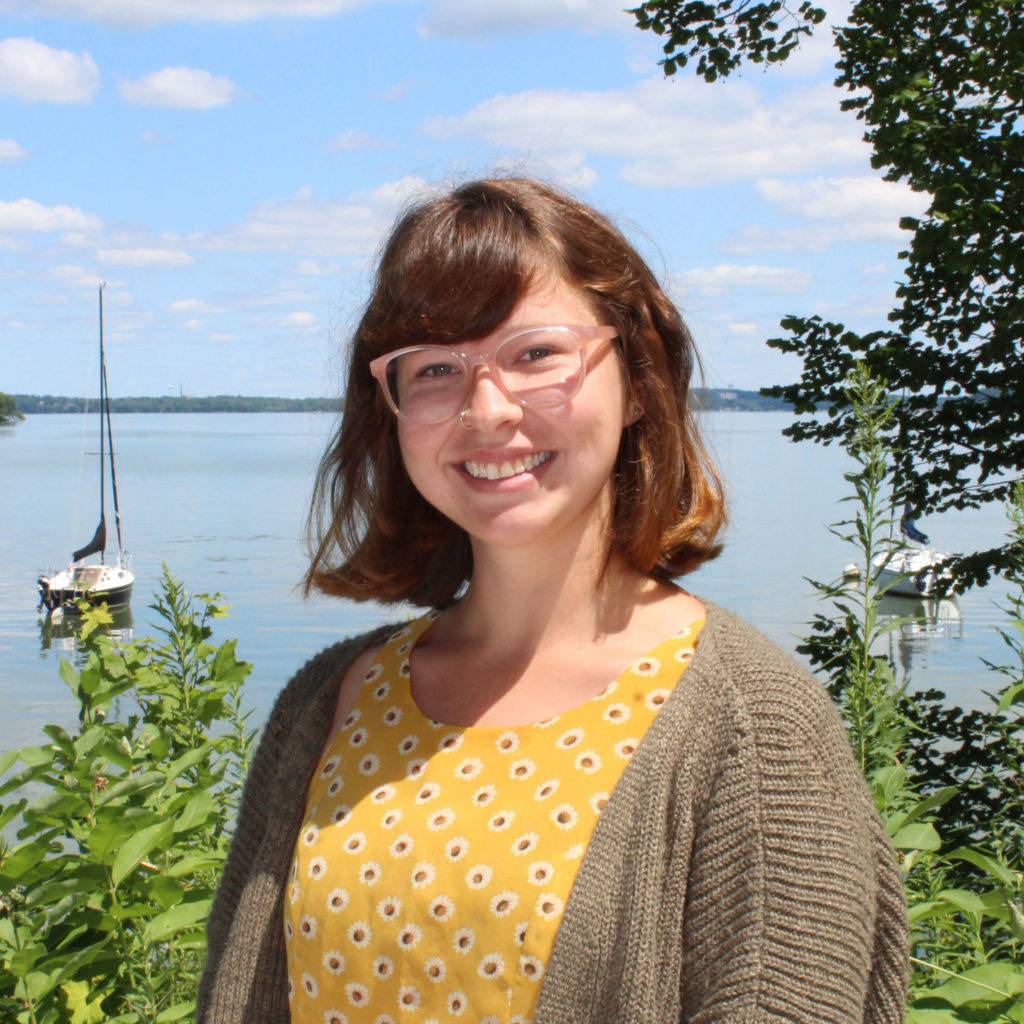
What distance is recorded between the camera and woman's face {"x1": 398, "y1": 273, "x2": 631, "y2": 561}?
1.63 m

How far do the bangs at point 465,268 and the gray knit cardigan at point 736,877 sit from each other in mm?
551

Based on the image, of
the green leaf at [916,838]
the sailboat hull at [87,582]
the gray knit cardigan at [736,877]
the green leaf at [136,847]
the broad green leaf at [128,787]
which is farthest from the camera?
the sailboat hull at [87,582]

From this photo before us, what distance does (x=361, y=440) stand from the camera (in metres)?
2.03

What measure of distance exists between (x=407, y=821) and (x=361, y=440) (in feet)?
2.27

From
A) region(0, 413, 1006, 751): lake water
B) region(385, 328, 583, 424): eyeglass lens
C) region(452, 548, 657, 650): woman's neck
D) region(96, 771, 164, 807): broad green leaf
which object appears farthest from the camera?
region(0, 413, 1006, 751): lake water

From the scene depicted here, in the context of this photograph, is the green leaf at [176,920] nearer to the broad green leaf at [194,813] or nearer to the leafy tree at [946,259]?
the broad green leaf at [194,813]

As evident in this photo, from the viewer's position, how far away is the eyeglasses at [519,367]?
63.7 inches

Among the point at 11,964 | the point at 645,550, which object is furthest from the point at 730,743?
the point at 11,964

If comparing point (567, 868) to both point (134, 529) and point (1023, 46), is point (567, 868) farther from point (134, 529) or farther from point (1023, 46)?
point (134, 529)

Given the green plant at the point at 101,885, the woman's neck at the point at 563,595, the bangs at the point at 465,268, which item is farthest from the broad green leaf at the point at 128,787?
the bangs at the point at 465,268

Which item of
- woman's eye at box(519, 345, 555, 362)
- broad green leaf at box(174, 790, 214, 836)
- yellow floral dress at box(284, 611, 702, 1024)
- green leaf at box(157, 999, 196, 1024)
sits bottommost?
green leaf at box(157, 999, 196, 1024)

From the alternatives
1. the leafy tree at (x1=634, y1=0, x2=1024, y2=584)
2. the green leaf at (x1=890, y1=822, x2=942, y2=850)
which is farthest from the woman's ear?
the leafy tree at (x1=634, y1=0, x2=1024, y2=584)

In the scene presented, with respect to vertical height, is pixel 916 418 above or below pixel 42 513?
above

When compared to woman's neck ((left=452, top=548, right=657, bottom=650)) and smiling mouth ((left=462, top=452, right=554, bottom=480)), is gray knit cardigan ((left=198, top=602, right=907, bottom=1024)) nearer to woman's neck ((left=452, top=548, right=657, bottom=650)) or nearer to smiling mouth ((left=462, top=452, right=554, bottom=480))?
woman's neck ((left=452, top=548, right=657, bottom=650))
